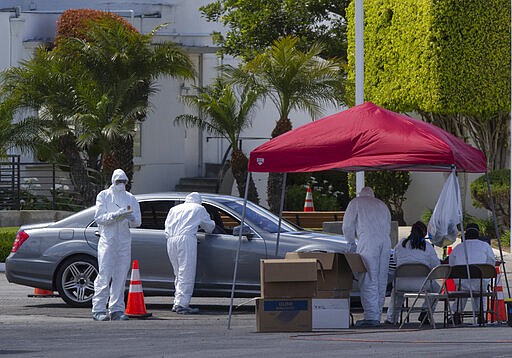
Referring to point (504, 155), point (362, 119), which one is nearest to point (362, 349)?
point (362, 119)

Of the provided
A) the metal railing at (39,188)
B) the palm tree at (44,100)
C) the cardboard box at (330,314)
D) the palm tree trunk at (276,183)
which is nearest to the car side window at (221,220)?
the cardboard box at (330,314)

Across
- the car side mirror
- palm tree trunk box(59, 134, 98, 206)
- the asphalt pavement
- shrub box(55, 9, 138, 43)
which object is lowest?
the asphalt pavement

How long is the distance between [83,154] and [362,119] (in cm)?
1896

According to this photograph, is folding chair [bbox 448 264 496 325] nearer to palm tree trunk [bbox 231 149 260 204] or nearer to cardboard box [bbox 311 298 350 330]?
cardboard box [bbox 311 298 350 330]

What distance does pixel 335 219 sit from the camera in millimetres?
25531

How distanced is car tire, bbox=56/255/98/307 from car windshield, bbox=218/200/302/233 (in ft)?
6.29

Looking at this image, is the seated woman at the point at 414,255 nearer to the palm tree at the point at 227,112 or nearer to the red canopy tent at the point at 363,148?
the red canopy tent at the point at 363,148

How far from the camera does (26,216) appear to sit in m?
28.0

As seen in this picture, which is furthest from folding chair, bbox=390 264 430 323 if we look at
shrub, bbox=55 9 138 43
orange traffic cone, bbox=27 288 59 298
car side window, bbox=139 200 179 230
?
shrub, bbox=55 9 138 43

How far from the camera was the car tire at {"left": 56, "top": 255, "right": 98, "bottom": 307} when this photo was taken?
16.1m

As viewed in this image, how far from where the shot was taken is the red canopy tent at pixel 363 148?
1356cm

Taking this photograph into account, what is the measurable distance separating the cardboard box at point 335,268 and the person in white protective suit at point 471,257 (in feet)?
3.81

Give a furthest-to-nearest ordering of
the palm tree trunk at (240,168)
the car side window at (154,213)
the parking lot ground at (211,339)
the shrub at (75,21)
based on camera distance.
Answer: the shrub at (75,21), the palm tree trunk at (240,168), the car side window at (154,213), the parking lot ground at (211,339)

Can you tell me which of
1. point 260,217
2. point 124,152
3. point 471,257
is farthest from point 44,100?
point 471,257
